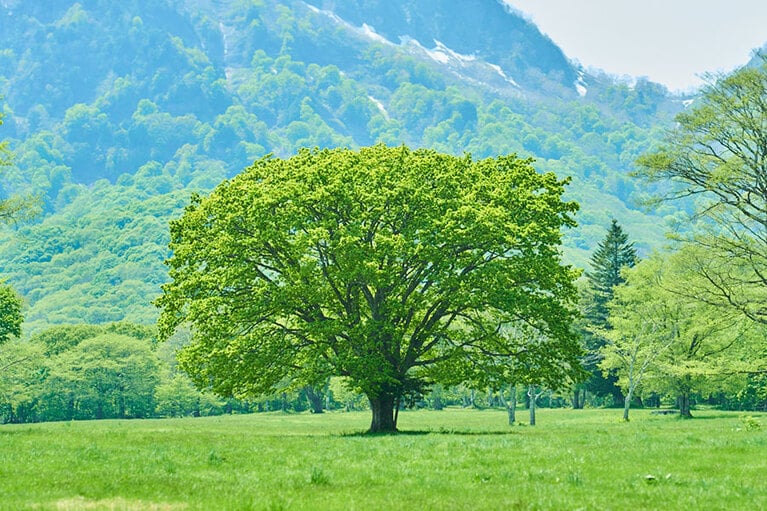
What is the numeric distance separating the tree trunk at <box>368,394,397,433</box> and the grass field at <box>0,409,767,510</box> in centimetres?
1089

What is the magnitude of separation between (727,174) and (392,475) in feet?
94.0

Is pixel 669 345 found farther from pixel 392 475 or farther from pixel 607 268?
pixel 392 475

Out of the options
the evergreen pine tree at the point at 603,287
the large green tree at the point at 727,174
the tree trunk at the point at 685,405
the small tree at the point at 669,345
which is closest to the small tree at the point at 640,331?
the small tree at the point at 669,345

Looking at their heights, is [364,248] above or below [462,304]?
above

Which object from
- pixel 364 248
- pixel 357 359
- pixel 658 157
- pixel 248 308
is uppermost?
pixel 658 157

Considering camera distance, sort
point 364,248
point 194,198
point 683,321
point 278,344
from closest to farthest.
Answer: point 364,248
point 278,344
point 194,198
point 683,321

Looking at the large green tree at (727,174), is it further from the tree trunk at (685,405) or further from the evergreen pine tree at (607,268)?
the evergreen pine tree at (607,268)

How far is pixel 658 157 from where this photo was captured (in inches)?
1593

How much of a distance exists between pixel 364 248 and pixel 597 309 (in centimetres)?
7227

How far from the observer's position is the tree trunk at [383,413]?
37125 mm

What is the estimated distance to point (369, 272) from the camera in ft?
109

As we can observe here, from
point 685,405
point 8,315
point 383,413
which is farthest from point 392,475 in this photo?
point 685,405

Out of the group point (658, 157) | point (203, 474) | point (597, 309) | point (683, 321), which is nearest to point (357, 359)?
point (203, 474)

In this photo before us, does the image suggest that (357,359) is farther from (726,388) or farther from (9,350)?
(9,350)
